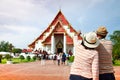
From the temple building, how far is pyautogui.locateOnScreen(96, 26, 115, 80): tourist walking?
49.8 m

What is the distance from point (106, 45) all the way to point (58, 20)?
53.1 m

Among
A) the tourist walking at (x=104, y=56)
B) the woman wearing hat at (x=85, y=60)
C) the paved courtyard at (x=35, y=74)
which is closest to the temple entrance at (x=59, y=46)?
the paved courtyard at (x=35, y=74)

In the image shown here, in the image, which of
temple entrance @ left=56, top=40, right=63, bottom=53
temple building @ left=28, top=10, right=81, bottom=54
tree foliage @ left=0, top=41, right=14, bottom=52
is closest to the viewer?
temple building @ left=28, top=10, right=81, bottom=54

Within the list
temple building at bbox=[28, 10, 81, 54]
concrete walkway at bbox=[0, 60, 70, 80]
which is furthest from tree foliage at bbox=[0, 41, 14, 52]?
concrete walkway at bbox=[0, 60, 70, 80]

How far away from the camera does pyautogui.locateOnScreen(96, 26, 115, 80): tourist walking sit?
6.00 m

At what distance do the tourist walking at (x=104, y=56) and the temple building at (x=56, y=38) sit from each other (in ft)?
163

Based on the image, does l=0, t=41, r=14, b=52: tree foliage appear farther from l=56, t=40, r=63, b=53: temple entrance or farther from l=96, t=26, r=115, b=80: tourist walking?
l=96, t=26, r=115, b=80: tourist walking

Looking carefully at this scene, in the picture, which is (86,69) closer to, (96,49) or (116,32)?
(96,49)

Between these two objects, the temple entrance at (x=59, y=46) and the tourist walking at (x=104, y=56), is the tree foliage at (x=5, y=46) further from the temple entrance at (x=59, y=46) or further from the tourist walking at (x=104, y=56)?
the tourist walking at (x=104, y=56)

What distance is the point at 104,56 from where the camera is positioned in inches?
238

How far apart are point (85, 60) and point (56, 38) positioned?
53.8 meters

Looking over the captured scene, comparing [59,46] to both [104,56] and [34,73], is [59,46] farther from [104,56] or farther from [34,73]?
[104,56]

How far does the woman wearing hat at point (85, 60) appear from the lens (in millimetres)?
5543

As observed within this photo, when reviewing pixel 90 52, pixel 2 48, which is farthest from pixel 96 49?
pixel 2 48
